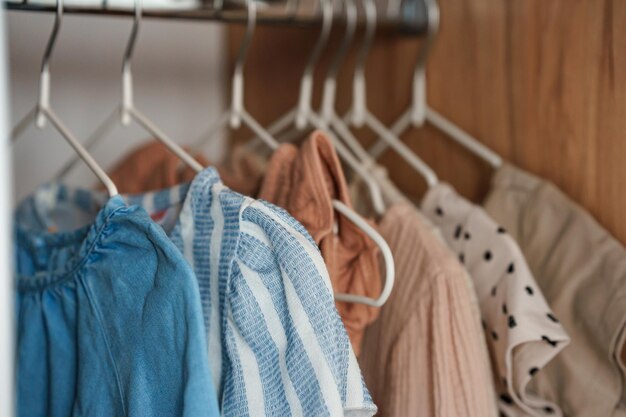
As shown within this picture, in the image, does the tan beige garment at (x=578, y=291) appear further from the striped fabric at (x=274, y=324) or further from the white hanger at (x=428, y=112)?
the striped fabric at (x=274, y=324)

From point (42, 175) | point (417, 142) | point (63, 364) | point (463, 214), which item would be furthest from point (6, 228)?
point (42, 175)

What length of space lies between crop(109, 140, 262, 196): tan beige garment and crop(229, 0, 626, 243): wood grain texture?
0.20 meters

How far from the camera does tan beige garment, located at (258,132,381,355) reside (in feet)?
1.93

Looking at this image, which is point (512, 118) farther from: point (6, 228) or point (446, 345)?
point (6, 228)

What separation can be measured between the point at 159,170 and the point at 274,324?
1.24 ft

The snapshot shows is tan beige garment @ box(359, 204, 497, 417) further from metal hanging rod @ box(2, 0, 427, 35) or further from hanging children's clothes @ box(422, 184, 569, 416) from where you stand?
metal hanging rod @ box(2, 0, 427, 35)

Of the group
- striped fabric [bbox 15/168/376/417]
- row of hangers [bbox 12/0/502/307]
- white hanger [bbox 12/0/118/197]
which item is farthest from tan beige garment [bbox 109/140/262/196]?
striped fabric [bbox 15/168/376/417]

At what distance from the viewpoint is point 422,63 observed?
0.82 meters

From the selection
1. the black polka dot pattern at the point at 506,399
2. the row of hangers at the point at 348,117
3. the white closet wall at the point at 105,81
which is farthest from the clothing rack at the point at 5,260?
the white closet wall at the point at 105,81

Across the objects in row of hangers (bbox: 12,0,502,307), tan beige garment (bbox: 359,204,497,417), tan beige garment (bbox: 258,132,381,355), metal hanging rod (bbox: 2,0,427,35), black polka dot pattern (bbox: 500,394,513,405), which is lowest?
black polka dot pattern (bbox: 500,394,513,405)

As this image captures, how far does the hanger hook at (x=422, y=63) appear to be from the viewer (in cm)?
82

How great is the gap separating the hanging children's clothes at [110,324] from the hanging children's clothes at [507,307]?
0.91 ft

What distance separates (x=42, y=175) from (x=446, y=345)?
72 cm

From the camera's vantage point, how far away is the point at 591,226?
0.65m
